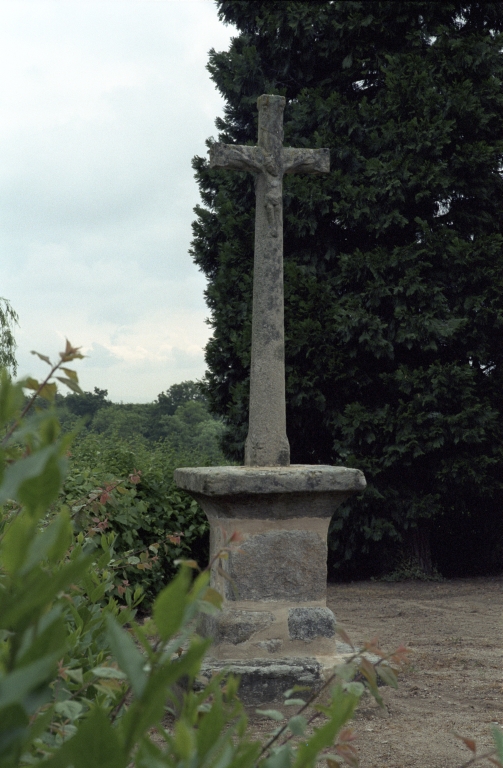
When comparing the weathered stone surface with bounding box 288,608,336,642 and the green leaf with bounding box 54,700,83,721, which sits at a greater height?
the green leaf with bounding box 54,700,83,721

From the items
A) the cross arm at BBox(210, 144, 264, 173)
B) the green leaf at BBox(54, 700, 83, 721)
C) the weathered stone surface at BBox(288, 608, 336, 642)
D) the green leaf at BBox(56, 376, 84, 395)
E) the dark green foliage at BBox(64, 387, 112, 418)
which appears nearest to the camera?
the green leaf at BBox(54, 700, 83, 721)

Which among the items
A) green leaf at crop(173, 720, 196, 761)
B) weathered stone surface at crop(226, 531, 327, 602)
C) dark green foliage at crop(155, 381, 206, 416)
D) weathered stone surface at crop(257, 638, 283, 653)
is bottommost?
weathered stone surface at crop(257, 638, 283, 653)

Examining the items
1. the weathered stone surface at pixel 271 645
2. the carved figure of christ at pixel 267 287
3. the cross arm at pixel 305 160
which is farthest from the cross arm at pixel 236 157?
the weathered stone surface at pixel 271 645

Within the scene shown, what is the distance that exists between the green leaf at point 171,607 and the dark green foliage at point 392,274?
6.65 m

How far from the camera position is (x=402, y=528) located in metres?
7.41

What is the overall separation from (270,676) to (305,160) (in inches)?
115

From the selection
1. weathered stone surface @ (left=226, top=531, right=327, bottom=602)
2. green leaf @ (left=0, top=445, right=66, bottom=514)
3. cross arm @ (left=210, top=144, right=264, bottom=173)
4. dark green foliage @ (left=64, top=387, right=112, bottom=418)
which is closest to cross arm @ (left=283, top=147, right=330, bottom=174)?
cross arm @ (left=210, top=144, right=264, bottom=173)

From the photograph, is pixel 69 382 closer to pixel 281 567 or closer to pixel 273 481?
pixel 273 481

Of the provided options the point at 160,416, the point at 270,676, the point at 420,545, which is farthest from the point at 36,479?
the point at 160,416

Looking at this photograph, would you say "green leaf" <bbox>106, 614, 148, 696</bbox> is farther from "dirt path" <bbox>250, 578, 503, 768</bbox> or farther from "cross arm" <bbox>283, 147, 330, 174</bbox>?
"cross arm" <bbox>283, 147, 330, 174</bbox>

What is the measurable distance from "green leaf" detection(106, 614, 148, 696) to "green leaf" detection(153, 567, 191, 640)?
23mm

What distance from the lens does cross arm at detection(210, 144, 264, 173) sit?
4.28 meters

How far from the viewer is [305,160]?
14.8 feet

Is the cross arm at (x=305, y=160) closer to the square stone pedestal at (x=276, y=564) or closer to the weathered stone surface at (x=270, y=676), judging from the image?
the square stone pedestal at (x=276, y=564)
